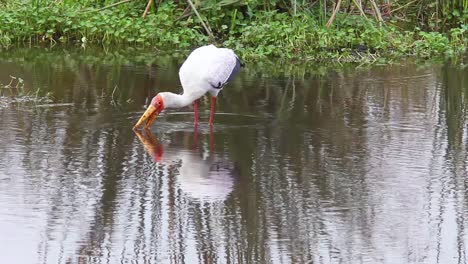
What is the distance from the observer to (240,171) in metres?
9.10

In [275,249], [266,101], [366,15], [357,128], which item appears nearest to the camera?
[275,249]

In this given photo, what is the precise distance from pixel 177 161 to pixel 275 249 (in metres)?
2.49

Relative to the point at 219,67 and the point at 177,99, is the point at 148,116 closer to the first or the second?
the point at 177,99

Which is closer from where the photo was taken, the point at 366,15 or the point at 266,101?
the point at 266,101

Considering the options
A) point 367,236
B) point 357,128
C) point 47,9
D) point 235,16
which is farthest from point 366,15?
point 367,236

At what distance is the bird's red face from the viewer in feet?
34.5

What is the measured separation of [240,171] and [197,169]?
1.11 ft

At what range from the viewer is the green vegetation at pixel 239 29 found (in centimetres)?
1538

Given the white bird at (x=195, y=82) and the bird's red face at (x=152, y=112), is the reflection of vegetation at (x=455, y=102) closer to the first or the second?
the white bird at (x=195, y=82)

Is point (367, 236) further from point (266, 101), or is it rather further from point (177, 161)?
point (266, 101)

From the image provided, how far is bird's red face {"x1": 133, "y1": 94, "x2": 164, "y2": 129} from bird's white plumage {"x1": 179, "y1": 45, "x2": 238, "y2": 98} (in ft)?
1.15

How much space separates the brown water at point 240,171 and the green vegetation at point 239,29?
1533 millimetres

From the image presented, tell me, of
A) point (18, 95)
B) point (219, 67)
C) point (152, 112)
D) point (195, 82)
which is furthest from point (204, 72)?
point (18, 95)

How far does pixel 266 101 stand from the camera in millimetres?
12109
